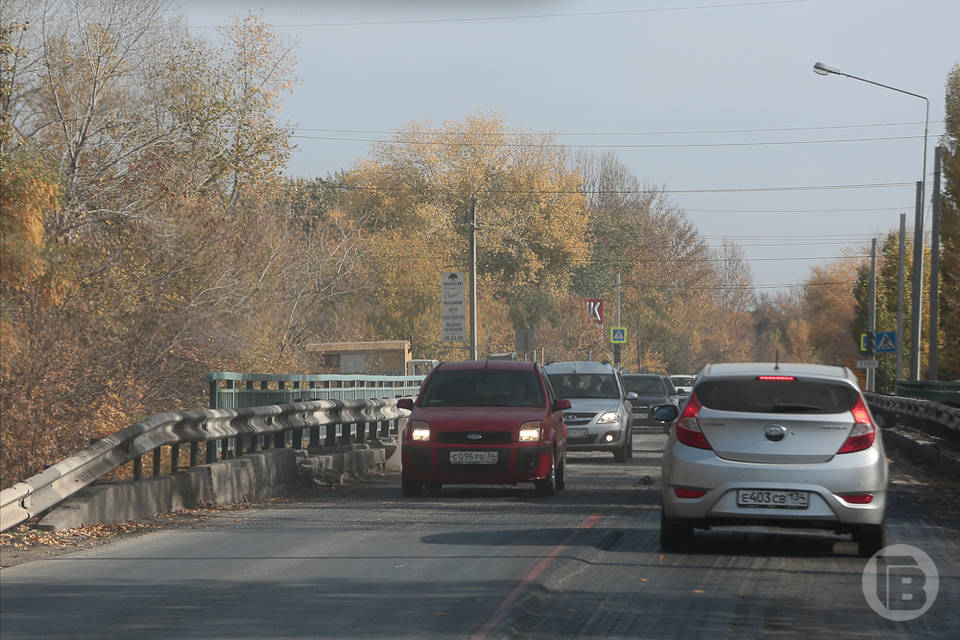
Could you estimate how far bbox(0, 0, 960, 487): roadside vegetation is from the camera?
68.2 feet

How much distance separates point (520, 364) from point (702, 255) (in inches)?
2951

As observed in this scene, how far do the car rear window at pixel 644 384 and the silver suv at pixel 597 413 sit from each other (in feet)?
38.3

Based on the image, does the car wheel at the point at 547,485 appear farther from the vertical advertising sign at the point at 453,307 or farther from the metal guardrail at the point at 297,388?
the vertical advertising sign at the point at 453,307

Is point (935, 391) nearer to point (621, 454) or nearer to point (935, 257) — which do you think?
point (935, 257)

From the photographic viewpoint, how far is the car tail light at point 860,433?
35.3ft

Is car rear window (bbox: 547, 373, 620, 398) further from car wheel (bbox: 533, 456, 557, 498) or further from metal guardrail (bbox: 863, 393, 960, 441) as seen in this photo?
car wheel (bbox: 533, 456, 557, 498)

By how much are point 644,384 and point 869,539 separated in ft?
86.7

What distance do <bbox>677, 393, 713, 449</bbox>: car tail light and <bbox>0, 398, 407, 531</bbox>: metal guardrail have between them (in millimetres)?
5280

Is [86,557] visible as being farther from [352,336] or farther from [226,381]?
[352,336]

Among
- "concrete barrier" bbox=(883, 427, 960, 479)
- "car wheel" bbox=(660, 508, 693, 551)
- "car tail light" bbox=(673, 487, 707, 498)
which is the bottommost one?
"concrete barrier" bbox=(883, 427, 960, 479)

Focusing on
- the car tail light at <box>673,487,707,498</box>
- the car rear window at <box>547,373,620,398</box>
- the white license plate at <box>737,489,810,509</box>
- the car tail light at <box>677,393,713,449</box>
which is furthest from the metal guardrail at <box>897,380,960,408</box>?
the car tail light at <box>673,487,707,498</box>

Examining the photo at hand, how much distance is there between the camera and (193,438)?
14734 millimetres

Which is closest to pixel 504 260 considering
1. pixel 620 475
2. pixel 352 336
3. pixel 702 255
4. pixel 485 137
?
pixel 485 137

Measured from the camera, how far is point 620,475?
67.3 ft
